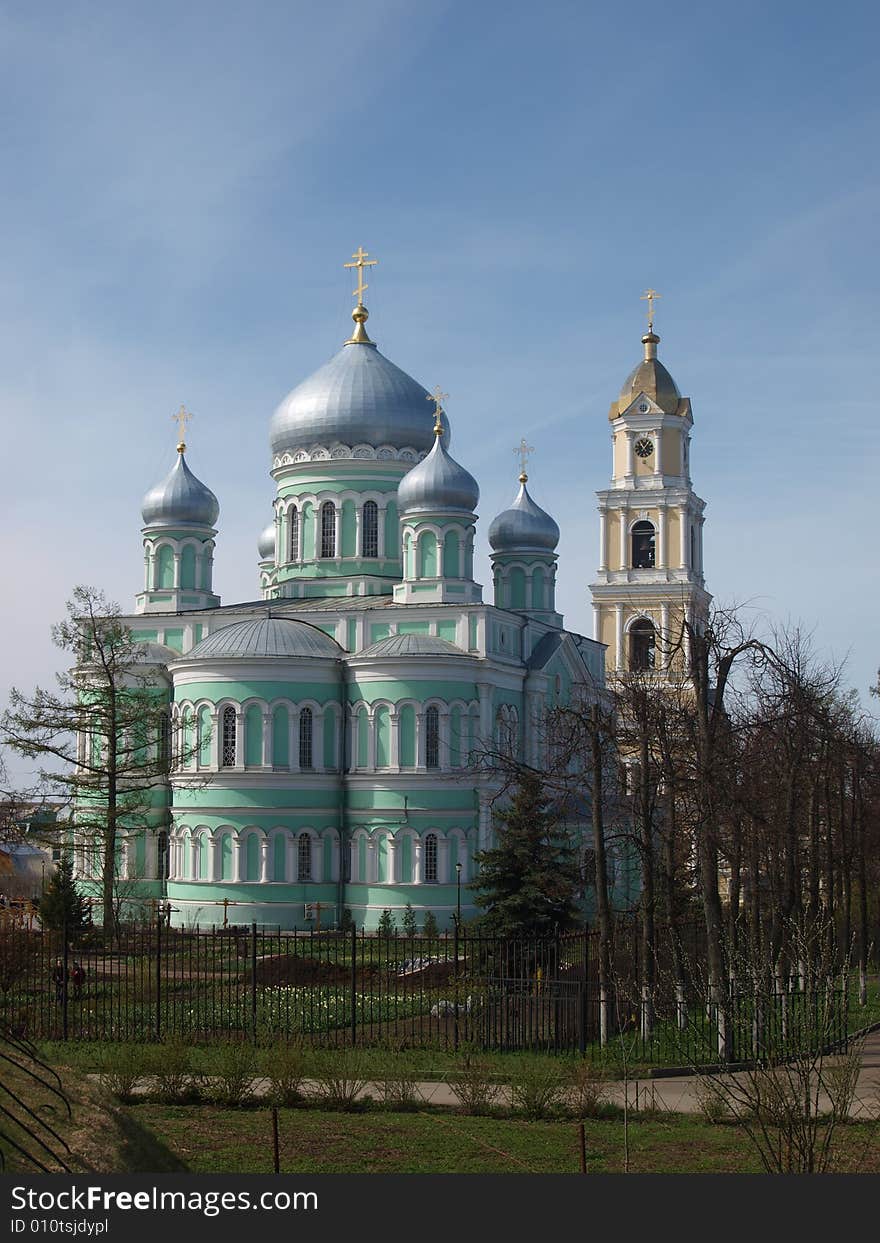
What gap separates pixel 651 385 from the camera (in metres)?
53.6

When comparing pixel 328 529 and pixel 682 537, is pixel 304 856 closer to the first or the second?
pixel 328 529

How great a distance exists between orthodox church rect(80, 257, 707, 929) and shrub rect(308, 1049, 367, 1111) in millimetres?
18447

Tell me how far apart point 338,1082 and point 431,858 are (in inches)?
950

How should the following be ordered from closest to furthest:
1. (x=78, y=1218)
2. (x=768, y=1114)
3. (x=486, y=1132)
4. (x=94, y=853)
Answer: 1. (x=78, y=1218)
2. (x=768, y=1114)
3. (x=486, y=1132)
4. (x=94, y=853)

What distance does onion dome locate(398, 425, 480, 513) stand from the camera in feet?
135

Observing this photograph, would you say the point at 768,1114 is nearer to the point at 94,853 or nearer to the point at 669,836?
the point at 669,836

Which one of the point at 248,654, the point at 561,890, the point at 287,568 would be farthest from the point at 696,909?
the point at 287,568

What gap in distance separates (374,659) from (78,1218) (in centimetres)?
3222

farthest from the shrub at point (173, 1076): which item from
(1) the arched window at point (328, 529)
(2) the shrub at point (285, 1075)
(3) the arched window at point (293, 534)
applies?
(3) the arched window at point (293, 534)

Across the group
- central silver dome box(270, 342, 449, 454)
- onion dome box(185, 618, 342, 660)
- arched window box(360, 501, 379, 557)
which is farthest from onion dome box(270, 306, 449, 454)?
onion dome box(185, 618, 342, 660)

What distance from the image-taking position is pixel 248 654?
127 feet

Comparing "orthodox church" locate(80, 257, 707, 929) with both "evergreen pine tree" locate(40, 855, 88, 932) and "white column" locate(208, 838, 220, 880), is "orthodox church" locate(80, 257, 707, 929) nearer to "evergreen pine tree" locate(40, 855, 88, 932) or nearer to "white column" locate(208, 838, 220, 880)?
"white column" locate(208, 838, 220, 880)

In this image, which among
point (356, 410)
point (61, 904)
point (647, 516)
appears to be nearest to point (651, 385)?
point (647, 516)

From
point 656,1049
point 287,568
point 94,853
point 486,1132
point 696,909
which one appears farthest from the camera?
point 287,568
